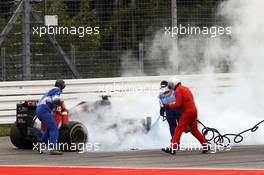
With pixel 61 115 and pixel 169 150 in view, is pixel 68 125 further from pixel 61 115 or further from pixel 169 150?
pixel 169 150

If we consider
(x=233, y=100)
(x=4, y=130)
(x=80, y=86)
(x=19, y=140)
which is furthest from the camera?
(x=80, y=86)

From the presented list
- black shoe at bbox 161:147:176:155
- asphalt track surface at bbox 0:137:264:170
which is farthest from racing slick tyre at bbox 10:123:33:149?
black shoe at bbox 161:147:176:155

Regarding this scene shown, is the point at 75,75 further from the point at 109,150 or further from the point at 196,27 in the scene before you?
the point at 109,150

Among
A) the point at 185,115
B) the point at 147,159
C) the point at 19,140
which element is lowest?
the point at 147,159

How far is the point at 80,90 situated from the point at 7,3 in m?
3.06

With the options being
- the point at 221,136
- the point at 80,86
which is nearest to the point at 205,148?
the point at 221,136

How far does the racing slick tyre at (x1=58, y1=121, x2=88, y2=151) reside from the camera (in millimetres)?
16422

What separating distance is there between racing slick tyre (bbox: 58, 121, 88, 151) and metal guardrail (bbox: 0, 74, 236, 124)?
12.9ft

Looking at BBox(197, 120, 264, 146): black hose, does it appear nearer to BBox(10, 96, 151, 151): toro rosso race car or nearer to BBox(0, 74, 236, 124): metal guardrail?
BBox(10, 96, 151, 151): toro rosso race car

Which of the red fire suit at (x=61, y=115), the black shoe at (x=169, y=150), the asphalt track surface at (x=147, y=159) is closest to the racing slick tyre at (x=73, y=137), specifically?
the red fire suit at (x=61, y=115)

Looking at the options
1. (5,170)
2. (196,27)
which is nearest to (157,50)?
(196,27)

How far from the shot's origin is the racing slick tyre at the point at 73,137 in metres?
16.4

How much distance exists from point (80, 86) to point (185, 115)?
21.2 feet

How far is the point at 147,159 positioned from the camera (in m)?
14.7
